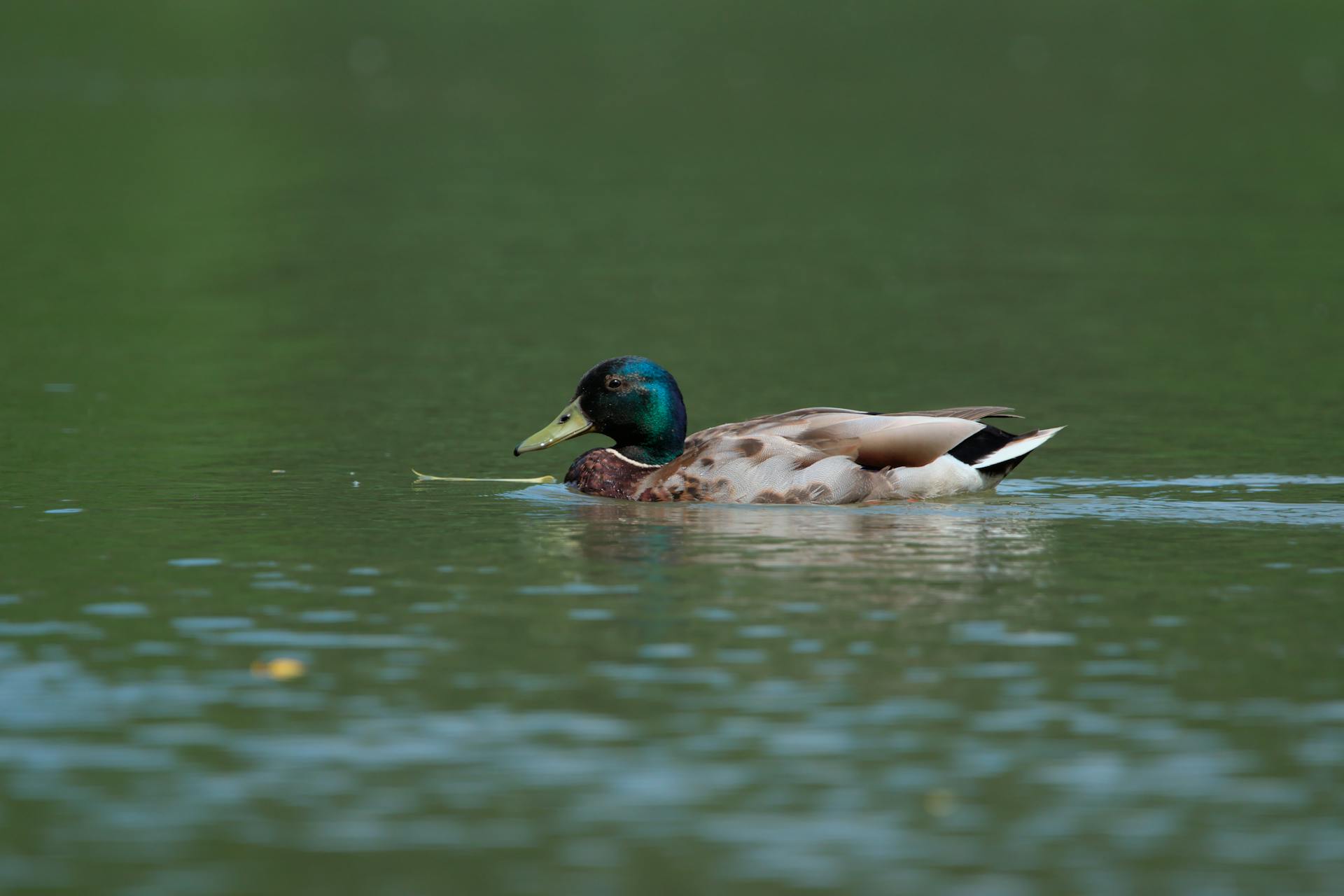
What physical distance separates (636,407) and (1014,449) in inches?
105

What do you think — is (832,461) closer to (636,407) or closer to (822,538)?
(822,538)

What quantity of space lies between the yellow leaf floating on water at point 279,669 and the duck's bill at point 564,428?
5.81 meters

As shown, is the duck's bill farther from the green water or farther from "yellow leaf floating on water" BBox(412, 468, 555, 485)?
the green water

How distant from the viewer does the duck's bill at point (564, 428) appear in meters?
16.8

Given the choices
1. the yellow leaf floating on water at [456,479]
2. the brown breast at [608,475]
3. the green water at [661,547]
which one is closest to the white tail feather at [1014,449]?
the green water at [661,547]

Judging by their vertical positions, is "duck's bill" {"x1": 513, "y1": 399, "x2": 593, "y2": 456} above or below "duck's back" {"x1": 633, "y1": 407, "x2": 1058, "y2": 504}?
above

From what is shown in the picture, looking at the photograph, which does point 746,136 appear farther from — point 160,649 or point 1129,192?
point 160,649

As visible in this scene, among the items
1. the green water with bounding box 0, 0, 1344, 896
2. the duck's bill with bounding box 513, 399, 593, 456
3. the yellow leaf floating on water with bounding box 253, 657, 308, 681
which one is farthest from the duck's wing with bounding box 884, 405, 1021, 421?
the yellow leaf floating on water with bounding box 253, 657, 308, 681

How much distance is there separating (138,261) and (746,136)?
21.2m

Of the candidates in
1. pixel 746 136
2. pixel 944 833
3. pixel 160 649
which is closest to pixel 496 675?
pixel 160 649

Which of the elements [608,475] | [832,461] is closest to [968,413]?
[832,461]

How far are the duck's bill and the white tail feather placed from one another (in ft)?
9.32

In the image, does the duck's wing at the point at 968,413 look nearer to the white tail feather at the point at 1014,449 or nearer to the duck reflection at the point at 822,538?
the white tail feather at the point at 1014,449

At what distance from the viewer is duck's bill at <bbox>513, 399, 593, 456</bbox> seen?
16781mm
